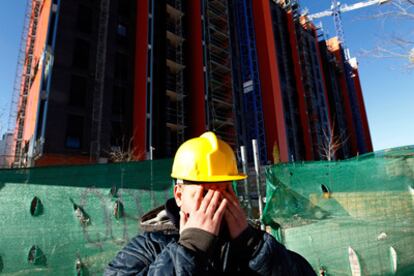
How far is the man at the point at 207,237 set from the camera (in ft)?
3.43

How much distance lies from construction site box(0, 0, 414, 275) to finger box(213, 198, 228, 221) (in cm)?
345

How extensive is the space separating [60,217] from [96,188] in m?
0.61

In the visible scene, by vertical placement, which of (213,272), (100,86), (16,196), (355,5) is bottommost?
(213,272)

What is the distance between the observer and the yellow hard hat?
50.9 inches

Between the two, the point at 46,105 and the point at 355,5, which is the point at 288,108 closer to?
the point at 46,105

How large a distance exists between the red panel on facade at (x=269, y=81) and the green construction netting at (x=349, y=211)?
24.9 metres

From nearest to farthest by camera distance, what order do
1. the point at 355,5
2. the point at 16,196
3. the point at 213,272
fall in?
1. the point at 213,272
2. the point at 16,196
3. the point at 355,5

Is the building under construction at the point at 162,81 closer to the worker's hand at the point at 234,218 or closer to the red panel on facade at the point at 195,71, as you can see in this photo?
the red panel on facade at the point at 195,71

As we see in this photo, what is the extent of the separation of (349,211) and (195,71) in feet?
83.6

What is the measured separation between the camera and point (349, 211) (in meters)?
4.30

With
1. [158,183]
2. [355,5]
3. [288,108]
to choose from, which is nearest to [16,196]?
[158,183]

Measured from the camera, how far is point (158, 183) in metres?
4.63

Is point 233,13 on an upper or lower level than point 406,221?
upper

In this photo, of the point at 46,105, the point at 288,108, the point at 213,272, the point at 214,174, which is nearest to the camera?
the point at 213,272
